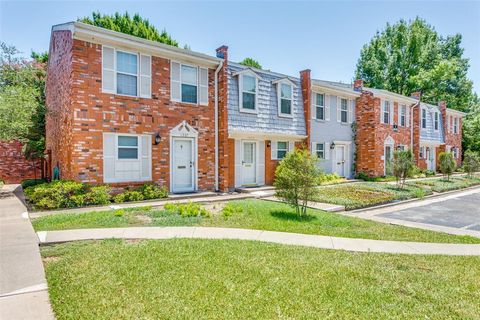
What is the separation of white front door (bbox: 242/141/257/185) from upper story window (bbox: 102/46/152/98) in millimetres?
5413

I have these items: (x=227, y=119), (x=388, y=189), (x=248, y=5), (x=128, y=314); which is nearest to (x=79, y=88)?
(x=227, y=119)

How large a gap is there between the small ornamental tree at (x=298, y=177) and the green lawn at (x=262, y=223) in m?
0.65

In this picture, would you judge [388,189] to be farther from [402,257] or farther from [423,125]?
[423,125]

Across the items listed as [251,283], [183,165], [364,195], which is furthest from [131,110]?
[364,195]

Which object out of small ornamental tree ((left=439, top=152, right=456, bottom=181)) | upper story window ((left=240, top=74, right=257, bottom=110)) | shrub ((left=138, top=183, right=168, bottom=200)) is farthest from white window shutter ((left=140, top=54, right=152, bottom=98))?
small ornamental tree ((left=439, top=152, right=456, bottom=181))

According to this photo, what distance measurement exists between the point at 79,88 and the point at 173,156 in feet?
13.9

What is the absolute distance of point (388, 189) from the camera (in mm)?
14375

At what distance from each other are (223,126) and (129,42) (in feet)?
16.6

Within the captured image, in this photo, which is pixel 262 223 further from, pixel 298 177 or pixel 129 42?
pixel 129 42

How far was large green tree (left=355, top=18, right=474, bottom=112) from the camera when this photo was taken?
3412 centimetres

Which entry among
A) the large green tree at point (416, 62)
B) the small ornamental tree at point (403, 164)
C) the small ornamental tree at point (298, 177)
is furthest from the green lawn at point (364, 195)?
the large green tree at point (416, 62)

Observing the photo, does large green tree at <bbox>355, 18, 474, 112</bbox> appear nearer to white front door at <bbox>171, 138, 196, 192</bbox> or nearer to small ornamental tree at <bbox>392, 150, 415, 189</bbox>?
small ornamental tree at <bbox>392, 150, 415, 189</bbox>

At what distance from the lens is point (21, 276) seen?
4141 millimetres

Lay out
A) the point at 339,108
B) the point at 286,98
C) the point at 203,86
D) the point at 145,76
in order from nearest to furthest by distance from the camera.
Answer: the point at 145,76 < the point at 203,86 < the point at 286,98 < the point at 339,108
